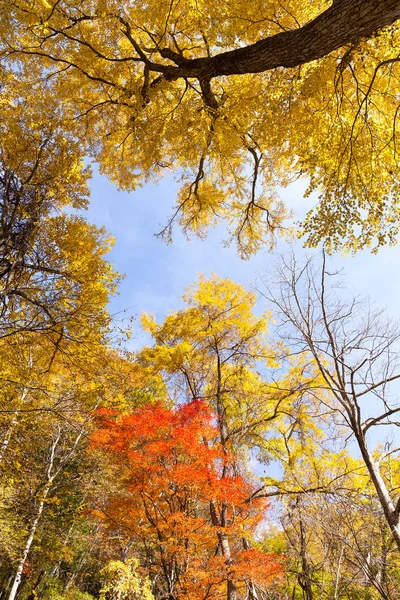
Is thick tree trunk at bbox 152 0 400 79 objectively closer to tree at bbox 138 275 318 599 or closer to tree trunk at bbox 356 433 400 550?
tree trunk at bbox 356 433 400 550

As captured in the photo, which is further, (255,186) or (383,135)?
(255,186)

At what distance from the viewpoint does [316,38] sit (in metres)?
2.74

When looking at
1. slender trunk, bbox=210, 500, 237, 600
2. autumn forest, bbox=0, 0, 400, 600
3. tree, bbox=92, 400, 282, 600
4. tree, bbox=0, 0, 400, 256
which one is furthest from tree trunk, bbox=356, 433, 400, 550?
slender trunk, bbox=210, 500, 237, 600

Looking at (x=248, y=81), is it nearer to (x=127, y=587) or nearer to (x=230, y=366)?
(x=230, y=366)

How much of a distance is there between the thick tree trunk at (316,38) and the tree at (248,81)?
0.04 ft

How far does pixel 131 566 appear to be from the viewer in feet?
24.7

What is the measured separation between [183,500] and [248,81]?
7.99m

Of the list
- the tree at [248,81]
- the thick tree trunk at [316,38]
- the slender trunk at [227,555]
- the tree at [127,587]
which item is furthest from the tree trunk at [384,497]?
the tree at [127,587]

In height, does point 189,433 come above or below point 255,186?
below

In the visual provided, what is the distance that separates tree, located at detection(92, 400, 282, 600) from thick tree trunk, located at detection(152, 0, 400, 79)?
17.6 ft

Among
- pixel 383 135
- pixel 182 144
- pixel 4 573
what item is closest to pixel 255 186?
pixel 182 144

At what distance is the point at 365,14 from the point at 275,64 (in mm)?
928

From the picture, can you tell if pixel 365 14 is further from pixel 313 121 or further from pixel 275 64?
pixel 313 121

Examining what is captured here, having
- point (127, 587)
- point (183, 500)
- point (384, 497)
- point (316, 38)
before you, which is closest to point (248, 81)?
point (316, 38)
